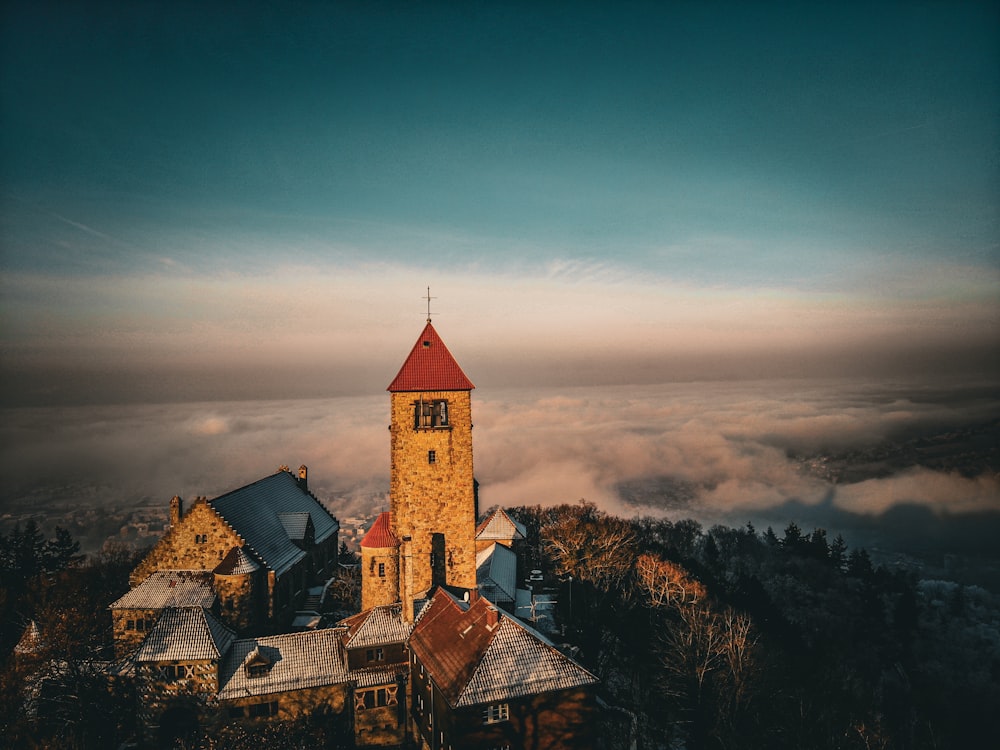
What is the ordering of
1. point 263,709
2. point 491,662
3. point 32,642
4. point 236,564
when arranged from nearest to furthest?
point 491,662
point 263,709
point 32,642
point 236,564

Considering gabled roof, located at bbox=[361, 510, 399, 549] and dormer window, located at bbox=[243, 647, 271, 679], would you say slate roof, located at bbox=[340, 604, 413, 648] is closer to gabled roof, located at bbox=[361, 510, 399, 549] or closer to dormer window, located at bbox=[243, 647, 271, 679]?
gabled roof, located at bbox=[361, 510, 399, 549]

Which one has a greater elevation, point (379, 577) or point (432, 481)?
point (432, 481)

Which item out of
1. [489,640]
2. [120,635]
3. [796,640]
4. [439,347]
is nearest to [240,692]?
[120,635]

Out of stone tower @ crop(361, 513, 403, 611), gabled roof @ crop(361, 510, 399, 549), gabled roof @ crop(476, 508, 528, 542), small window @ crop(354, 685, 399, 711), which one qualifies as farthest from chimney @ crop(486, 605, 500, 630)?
gabled roof @ crop(476, 508, 528, 542)

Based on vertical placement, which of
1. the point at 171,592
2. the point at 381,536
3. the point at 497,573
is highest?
the point at 381,536

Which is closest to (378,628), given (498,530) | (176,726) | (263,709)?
(263,709)

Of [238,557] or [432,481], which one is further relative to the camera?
[432,481]

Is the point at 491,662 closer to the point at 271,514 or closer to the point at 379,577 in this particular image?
the point at 379,577

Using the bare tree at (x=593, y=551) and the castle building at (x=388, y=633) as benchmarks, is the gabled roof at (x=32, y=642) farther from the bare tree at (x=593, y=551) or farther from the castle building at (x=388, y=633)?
the bare tree at (x=593, y=551)

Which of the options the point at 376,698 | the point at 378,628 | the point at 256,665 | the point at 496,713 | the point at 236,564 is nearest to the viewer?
the point at 496,713
